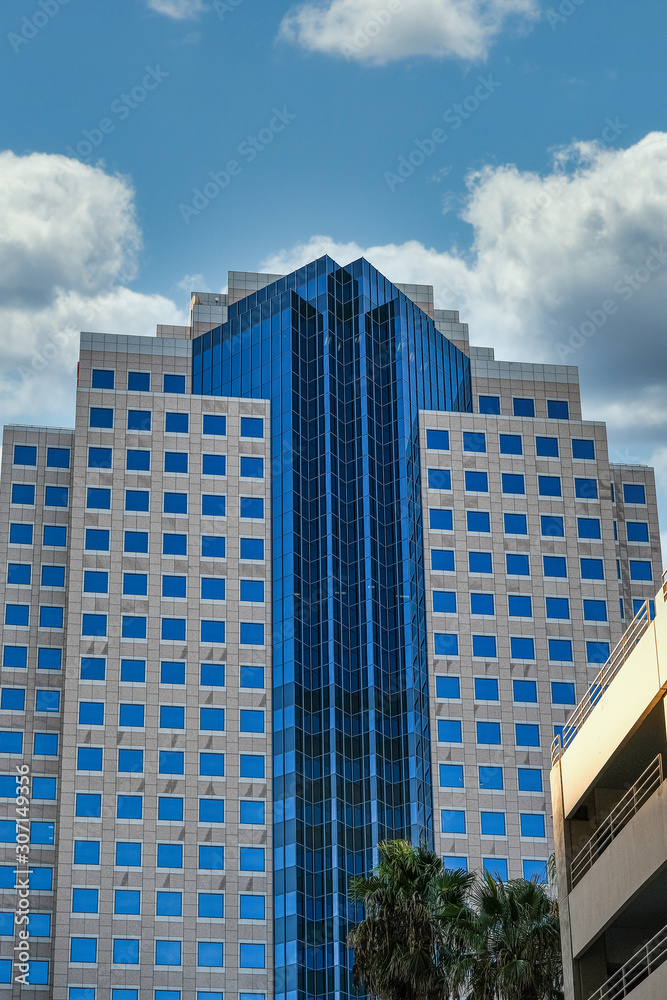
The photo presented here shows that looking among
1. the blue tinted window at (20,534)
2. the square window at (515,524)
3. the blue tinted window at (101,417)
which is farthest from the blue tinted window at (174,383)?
the square window at (515,524)

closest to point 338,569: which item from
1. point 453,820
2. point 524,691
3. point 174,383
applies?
point 524,691

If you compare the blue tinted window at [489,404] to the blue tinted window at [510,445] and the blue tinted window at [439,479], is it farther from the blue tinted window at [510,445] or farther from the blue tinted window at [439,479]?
the blue tinted window at [439,479]

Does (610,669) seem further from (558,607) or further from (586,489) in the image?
(586,489)

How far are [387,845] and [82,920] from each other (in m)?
40.9

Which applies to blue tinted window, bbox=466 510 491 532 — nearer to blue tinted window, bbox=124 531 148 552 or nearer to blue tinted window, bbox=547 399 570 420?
blue tinted window, bbox=547 399 570 420

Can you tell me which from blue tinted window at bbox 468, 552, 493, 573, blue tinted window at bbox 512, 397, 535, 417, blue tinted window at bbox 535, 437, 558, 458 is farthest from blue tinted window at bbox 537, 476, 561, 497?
blue tinted window at bbox 512, 397, 535, 417

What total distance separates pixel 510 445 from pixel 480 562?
9191 millimetres

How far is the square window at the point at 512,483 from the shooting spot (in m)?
103

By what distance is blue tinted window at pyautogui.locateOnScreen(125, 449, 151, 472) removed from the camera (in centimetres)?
10081

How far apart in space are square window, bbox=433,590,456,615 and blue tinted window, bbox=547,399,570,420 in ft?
59.2

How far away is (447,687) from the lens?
96312 mm

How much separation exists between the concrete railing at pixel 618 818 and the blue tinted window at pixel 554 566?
2331 inches

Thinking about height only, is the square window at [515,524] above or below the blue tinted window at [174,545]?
above

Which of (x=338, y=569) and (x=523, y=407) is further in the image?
(x=523, y=407)
